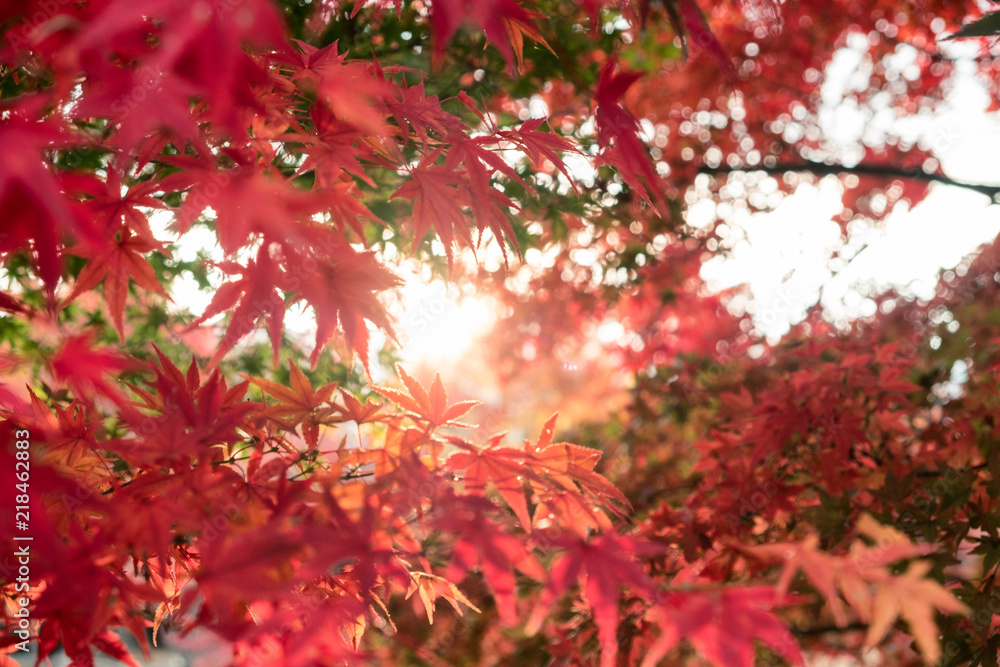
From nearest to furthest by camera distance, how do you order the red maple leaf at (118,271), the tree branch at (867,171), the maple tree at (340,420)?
the maple tree at (340,420)
the red maple leaf at (118,271)
the tree branch at (867,171)

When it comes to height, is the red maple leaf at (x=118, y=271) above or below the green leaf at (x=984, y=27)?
below

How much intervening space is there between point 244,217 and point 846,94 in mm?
6435

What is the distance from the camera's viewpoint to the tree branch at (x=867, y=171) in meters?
3.87

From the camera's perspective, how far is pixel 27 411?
1.16 metres

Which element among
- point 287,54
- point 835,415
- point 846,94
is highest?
point 846,94

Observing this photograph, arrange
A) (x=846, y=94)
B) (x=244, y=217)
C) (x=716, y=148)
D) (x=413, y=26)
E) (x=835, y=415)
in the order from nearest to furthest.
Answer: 1. (x=244, y=217)
2. (x=835, y=415)
3. (x=413, y=26)
4. (x=716, y=148)
5. (x=846, y=94)

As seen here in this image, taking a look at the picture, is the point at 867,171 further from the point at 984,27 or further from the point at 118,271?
the point at 118,271

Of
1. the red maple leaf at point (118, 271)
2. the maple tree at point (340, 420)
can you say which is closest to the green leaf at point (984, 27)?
the maple tree at point (340, 420)

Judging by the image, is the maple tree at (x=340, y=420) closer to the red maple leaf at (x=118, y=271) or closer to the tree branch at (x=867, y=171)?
the red maple leaf at (x=118, y=271)

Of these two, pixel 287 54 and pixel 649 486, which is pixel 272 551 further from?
pixel 649 486

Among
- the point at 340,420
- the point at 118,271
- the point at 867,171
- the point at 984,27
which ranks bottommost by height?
the point at 340,420

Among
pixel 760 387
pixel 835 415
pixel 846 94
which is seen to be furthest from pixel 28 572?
pixel 846 94

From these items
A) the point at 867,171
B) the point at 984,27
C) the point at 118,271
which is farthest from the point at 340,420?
the point at 867,171

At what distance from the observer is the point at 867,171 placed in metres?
4.40
